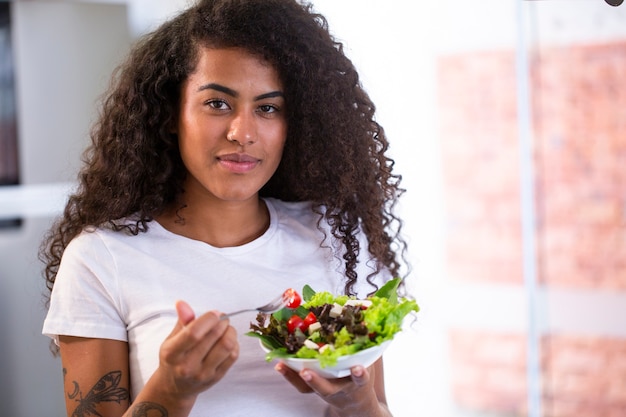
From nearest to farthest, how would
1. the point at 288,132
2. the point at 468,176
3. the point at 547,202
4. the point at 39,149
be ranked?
the point at 288,132, the point at 39,149, the point at 547,202, the point at 468,176

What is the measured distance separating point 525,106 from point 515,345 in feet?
3.02

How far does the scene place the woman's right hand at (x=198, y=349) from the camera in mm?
1166

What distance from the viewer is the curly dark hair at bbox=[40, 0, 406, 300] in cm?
154

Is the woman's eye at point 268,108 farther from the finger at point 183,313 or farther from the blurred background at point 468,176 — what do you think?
the blurred background at point 468,176

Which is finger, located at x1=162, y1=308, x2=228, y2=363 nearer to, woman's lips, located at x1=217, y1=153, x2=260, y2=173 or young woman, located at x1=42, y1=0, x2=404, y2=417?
young woman, located at x1=42, y1=0, x2=404, y2=417

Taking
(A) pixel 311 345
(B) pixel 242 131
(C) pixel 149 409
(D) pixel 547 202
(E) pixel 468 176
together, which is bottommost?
(C) pixel 149 409

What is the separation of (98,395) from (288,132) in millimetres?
660

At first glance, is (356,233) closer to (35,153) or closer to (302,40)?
(302,40)

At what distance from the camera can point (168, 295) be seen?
1.45m

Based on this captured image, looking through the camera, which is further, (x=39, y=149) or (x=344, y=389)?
(x=39, y=149)

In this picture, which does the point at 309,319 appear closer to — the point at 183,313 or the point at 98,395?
the point at 183,313

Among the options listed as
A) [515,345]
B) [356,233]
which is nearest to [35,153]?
[356,233]

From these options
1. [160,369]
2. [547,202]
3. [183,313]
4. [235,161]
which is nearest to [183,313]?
[183,313]

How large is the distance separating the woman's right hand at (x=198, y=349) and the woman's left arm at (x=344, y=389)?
129 mm
